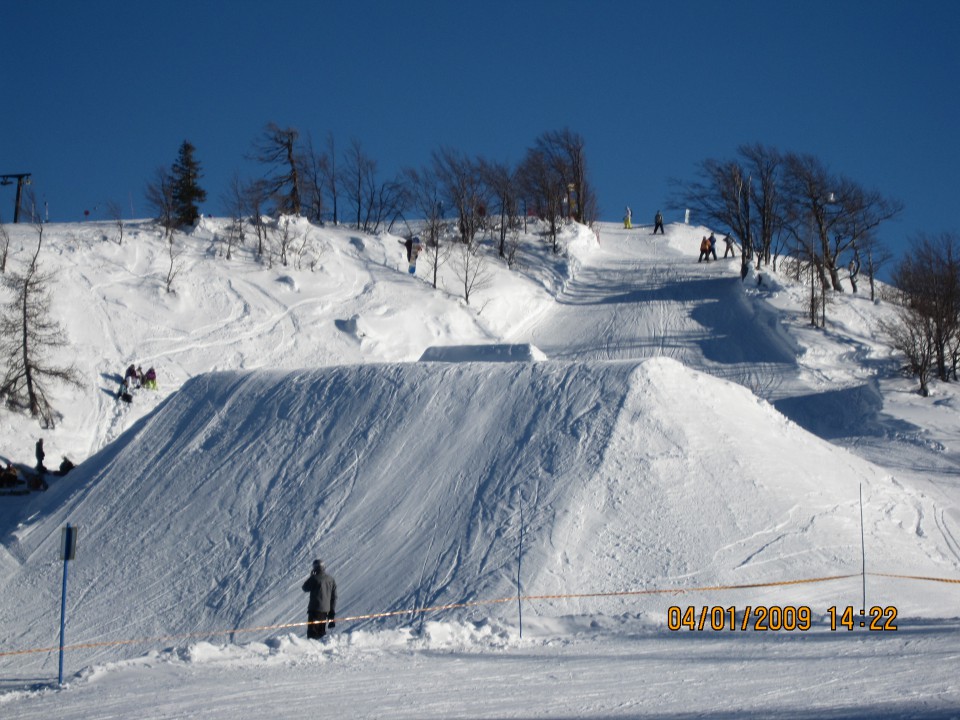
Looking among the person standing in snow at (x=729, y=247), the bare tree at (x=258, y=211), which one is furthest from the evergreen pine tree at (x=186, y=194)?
the person standing in snow at (x=729, y=247)

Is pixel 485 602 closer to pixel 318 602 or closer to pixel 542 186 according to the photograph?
pixel 318 602

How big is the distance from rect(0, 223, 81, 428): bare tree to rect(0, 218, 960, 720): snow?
0.62 m

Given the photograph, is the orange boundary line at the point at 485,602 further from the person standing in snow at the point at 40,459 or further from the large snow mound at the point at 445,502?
the person standing in snow at the point at 40,459

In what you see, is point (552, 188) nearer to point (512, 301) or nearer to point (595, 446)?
point (512, 301)

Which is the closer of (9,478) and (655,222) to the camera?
(9,478)

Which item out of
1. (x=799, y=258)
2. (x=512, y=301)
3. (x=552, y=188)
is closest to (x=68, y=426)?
(x=512, y=301)

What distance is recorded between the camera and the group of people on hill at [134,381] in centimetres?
2908

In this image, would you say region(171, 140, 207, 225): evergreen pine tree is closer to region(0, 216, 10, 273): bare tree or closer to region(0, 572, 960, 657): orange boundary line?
region(0, 216, 10, 273): bare tree

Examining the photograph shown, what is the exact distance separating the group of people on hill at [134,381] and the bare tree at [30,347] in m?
1.31

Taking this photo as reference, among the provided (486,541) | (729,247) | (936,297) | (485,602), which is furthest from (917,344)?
(485,602)

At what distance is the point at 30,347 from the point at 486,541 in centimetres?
1886

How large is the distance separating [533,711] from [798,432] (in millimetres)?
13864

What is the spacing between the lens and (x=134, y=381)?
29500 mm

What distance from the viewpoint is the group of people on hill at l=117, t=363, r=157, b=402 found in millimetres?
29078
